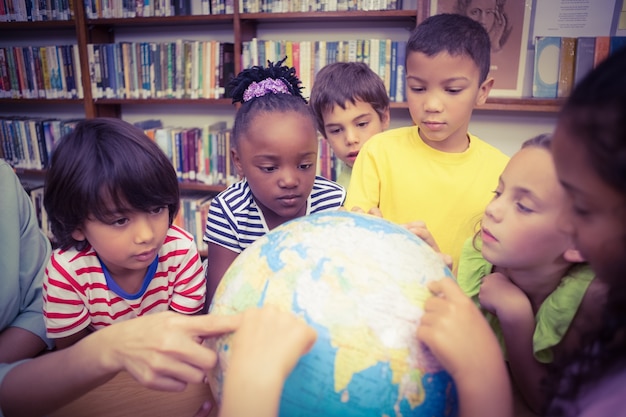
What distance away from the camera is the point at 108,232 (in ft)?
4.19

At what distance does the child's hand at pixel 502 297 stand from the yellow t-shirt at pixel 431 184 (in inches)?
23.8

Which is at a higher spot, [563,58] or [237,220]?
[563,58]

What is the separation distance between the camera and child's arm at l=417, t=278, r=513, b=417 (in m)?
0.76

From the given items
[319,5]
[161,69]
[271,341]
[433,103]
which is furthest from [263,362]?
[161,69]

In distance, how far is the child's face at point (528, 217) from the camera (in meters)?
1.04

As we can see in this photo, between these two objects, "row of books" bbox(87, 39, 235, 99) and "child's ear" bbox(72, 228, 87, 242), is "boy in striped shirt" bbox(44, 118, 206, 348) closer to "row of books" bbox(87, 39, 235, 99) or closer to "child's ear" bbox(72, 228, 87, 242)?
"child's ear" bbox(72, 228, 87, 242)

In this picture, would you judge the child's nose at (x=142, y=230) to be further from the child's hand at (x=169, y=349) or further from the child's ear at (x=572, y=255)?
the child's ear at (x=572, y=255)

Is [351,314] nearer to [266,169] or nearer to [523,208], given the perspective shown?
[523,208]

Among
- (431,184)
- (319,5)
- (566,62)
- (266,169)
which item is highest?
(319,5)

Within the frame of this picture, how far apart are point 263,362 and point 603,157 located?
0.58 metres

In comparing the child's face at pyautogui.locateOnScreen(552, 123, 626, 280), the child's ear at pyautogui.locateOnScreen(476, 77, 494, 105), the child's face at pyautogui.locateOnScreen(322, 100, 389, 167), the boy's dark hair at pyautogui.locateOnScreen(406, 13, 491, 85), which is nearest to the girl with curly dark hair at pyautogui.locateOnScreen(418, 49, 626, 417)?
the child's face at pyautogui.locateOnScreen(552, 123, 626, 280)

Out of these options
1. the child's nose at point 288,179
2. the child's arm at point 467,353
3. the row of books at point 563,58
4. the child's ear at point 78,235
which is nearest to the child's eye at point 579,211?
the child's arm at point 467,353

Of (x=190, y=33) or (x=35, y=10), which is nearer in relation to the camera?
(x=35, y=10)

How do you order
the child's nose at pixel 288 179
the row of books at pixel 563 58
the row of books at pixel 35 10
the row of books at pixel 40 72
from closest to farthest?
the child's nose at pixel 288 179 < the row of books at pixel 563 58 < the row of books at pixel 35 10 < the row of books at pixel 40 72
